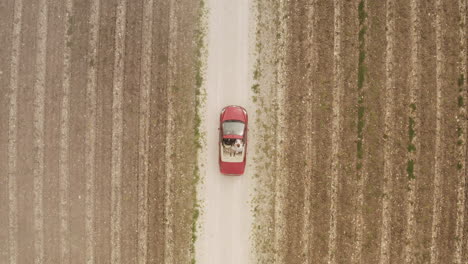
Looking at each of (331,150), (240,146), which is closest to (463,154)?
(331,150)

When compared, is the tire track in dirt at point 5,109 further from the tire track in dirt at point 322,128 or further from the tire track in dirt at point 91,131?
the tire track in dirt at point 322,128

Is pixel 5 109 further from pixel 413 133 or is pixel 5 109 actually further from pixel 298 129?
pixel 413 133

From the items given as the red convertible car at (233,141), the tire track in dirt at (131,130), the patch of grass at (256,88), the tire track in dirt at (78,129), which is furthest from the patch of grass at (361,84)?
the tire track in dirt at (78,129)

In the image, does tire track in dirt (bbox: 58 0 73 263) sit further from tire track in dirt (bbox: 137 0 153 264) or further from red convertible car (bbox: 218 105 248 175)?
red convertible car (bbox: 218 105 248 175)

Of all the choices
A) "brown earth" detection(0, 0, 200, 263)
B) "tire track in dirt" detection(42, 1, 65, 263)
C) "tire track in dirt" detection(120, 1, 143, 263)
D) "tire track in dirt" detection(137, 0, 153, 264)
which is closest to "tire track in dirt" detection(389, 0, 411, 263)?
"brown earth" detection(0, 0, 200, 263)

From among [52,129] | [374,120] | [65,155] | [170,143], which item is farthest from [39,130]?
[374,120]

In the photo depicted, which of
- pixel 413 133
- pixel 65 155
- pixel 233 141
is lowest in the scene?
pixel 65 155
